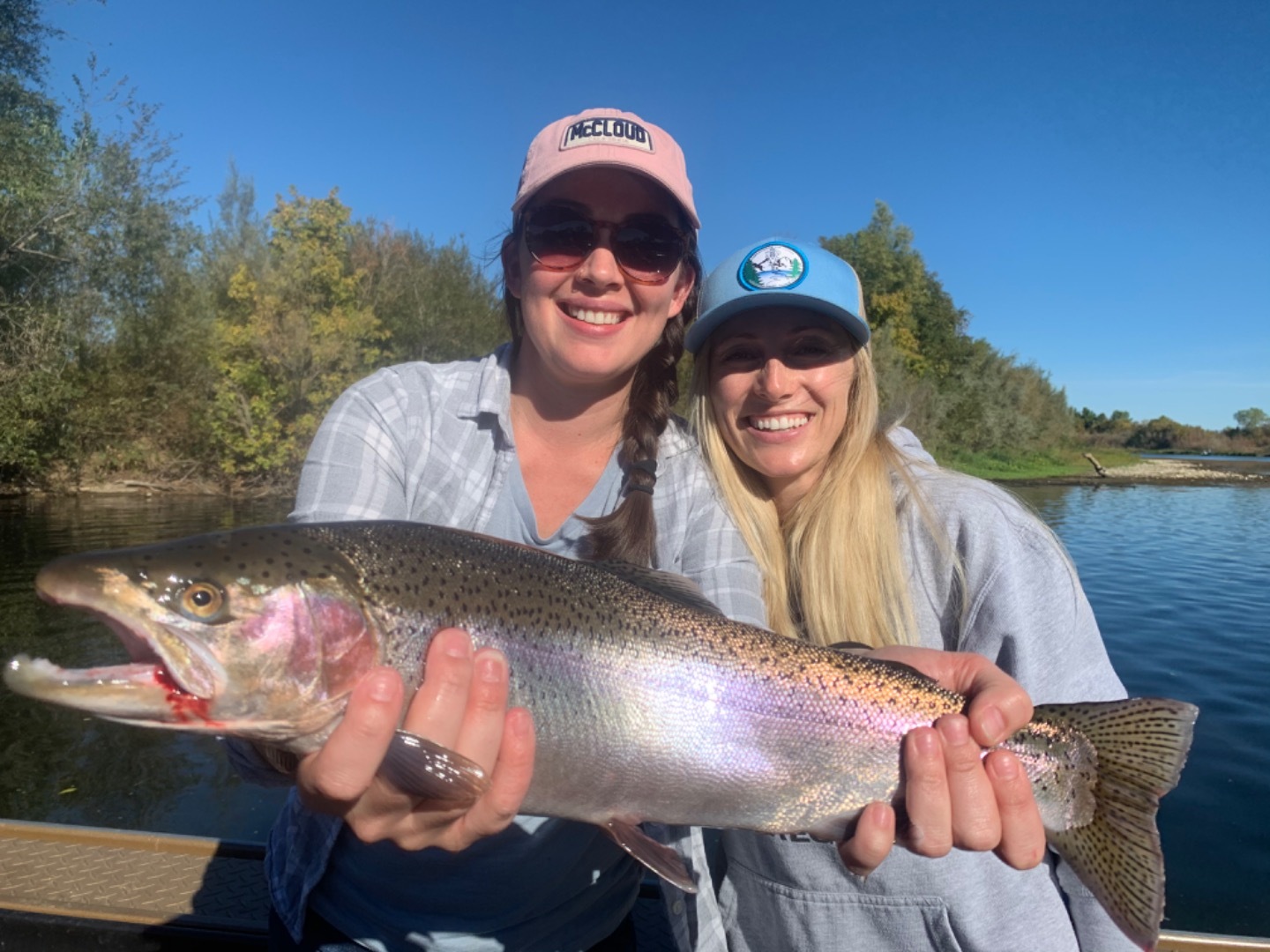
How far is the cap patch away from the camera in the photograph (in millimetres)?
2770

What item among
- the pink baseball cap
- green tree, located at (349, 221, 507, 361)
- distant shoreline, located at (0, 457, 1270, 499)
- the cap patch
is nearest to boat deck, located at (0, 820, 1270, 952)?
the pink baseball cap

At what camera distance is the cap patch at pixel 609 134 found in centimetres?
277

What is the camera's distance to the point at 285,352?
33875 mm

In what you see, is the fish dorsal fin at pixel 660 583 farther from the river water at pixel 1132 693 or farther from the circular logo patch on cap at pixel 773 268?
the river water at pixel 1132 693

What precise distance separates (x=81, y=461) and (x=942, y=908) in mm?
34146

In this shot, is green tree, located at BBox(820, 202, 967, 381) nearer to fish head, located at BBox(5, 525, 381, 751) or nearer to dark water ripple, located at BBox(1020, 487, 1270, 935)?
dark water ripple, located at BBox(1020, 487, 1270, 935)

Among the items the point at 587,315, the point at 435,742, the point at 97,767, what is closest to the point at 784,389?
the point at 587,315

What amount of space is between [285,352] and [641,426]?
34.4 meters

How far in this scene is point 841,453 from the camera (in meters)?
3.33

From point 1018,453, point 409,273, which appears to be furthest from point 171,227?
point 1018,453

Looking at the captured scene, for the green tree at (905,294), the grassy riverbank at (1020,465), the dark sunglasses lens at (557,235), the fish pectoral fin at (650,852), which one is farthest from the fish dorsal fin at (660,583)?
the green tree at (905,294)

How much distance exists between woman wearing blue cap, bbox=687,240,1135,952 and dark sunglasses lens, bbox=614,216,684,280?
1.11 ft

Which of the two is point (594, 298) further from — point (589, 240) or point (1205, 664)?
point (1205, 664)

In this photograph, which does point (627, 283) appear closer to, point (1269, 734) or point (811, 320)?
point (811, 320)
